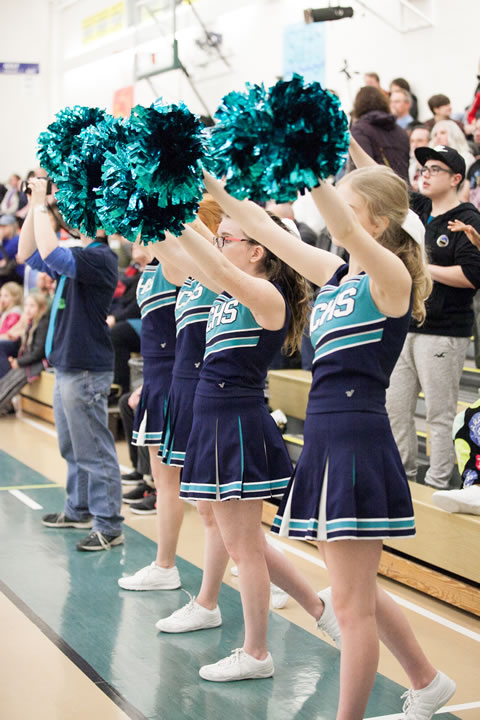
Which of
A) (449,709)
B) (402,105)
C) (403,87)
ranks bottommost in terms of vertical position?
(449,709)

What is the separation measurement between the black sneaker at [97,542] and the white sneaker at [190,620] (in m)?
1.00

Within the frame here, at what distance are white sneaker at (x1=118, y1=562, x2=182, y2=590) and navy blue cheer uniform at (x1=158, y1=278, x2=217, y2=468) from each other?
1.94ft

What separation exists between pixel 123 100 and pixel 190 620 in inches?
485

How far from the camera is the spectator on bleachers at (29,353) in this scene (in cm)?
766

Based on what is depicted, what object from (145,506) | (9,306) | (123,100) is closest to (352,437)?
(145,506)

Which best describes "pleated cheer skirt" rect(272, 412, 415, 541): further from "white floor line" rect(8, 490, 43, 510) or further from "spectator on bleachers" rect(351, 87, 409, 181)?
"spectator on bleachers" rect(351, 87, 409, 181)

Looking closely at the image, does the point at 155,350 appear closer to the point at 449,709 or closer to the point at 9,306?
the point at 449,709

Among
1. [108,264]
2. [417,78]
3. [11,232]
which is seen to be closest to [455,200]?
[108,264]

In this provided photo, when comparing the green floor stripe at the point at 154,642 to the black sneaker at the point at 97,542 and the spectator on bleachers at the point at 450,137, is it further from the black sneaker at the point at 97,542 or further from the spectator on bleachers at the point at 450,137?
the spectator on bleachers at the point at 450,137

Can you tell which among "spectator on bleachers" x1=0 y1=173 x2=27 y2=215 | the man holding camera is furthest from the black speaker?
"spectator on bleachers" x1=0 y1=173 x2=27 y2=215

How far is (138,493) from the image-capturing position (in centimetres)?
525

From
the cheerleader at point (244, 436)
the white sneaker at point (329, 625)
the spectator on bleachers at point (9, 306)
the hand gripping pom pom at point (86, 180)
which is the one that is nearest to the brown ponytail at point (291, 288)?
the cheerleader at point (244, 436)

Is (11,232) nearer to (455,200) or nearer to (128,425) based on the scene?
(128,425)

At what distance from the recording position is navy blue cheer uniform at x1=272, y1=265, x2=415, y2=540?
2094 millimetres
